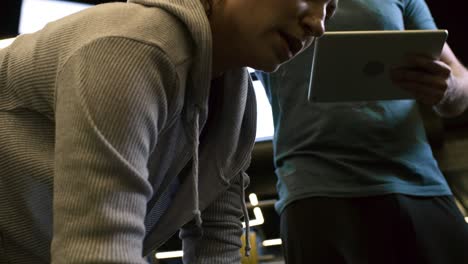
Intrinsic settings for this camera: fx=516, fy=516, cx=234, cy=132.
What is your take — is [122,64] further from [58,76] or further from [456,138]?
[456,138]

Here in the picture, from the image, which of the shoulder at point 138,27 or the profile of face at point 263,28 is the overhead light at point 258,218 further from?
the shoulder at point 138,27

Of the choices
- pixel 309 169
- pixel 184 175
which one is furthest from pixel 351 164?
pixel 184 175

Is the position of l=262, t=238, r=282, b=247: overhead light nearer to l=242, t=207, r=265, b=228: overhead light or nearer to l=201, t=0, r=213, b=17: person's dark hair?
l=242, t=207, r=265, b=228: overhead light

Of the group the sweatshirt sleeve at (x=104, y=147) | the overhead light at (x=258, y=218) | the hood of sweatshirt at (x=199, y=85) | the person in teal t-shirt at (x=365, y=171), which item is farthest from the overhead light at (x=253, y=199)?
the sweatshirt sleeve at (x=104, y=147)

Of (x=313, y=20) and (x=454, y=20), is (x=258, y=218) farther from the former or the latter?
(x=313, y=20)

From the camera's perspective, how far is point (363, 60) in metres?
1.10

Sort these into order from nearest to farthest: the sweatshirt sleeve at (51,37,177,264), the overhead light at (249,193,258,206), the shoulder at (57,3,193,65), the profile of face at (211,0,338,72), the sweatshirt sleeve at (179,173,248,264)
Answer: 1. the sweatshirt sleeve at (51,37,177,264)
2. the shoulder at (57,3,193,65)
3. the profile of face at (211,0,338,72)
4. the sweatshirt sleeve at (179,173,248,264)
5. the overhead light at (249,193,258,206)

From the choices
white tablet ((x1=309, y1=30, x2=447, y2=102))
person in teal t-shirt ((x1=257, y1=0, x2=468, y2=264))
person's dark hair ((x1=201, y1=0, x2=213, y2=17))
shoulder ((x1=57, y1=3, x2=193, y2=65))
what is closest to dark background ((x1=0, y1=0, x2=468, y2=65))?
person in teal t-shirt ((x1=257, y1=0, x2=468, y2=264))

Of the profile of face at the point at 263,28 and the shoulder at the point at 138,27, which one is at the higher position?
the shoulder at the point at 138,27

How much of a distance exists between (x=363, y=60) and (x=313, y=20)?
39cm

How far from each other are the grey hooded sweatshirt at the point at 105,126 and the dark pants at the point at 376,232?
0.25 m

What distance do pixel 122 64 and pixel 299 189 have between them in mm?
578

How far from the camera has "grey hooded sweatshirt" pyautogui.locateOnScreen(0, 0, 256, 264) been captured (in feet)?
1.67

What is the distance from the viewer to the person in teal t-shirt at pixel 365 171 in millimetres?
989
